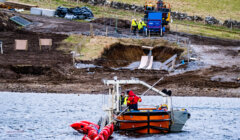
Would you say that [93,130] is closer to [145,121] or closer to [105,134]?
[105,134]

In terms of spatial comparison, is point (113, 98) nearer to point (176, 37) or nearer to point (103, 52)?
point (103, 52)

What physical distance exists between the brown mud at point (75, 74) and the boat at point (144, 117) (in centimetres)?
1602

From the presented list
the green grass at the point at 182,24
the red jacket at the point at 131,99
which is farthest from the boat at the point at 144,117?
the green grass at the point at 182,24

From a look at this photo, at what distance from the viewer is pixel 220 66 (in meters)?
53.9

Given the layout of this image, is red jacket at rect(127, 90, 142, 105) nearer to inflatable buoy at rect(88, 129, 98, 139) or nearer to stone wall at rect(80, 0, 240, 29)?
inflatable buoy at rect(88, 129, 98, 139)

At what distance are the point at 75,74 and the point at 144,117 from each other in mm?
22591

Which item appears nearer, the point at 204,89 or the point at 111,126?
the point at 111,126

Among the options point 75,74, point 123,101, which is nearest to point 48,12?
point 75,74

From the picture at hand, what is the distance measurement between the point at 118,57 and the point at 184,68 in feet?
24.1

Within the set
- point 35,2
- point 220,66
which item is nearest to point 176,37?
point 220,66

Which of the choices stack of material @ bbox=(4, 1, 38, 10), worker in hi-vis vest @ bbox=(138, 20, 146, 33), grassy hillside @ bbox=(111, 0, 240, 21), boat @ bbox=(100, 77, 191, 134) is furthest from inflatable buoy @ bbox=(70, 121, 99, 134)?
grassy hillside @ bbox=(111, 0, 240, 21)

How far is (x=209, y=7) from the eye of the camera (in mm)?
93875

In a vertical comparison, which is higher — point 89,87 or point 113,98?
point 113,98

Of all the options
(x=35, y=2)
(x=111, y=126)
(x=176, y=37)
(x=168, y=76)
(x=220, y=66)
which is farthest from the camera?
(x=35, y=2)
